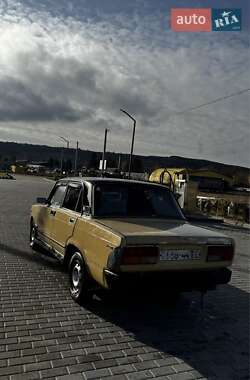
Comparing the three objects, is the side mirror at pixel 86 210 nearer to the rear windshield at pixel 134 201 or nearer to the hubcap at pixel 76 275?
the rear windshield at pixel 134 201

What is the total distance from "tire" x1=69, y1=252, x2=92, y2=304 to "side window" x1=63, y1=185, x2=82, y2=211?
0.83 metres

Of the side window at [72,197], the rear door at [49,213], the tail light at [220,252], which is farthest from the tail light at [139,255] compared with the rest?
the rear door at [49,213]

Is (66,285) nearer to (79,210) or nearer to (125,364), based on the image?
(79,210)

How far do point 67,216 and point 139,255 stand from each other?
6.35 feet

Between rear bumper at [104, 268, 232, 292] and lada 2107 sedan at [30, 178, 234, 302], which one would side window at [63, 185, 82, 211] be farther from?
rear bumper at [104, 268, 232, 292]

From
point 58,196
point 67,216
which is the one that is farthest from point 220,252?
point 58,196

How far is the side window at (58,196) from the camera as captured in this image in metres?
6.59

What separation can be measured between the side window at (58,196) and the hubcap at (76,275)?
148cm

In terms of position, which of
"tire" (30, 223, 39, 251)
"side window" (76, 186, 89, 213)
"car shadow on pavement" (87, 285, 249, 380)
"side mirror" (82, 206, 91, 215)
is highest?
"side window" (76, 186, 89, 213)

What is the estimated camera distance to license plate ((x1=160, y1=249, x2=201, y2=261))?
441 cm

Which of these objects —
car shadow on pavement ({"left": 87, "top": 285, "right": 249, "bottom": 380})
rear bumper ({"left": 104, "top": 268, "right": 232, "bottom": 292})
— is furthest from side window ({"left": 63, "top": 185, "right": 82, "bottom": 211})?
rear bumper ({"left": 104, "top": 268, "right": 232, "bottom": 292})

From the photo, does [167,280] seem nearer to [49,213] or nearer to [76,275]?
[76,275]

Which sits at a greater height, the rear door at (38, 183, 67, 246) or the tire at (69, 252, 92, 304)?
the rear door at (38, 183, 67, 246)

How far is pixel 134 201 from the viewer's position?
220 inches
